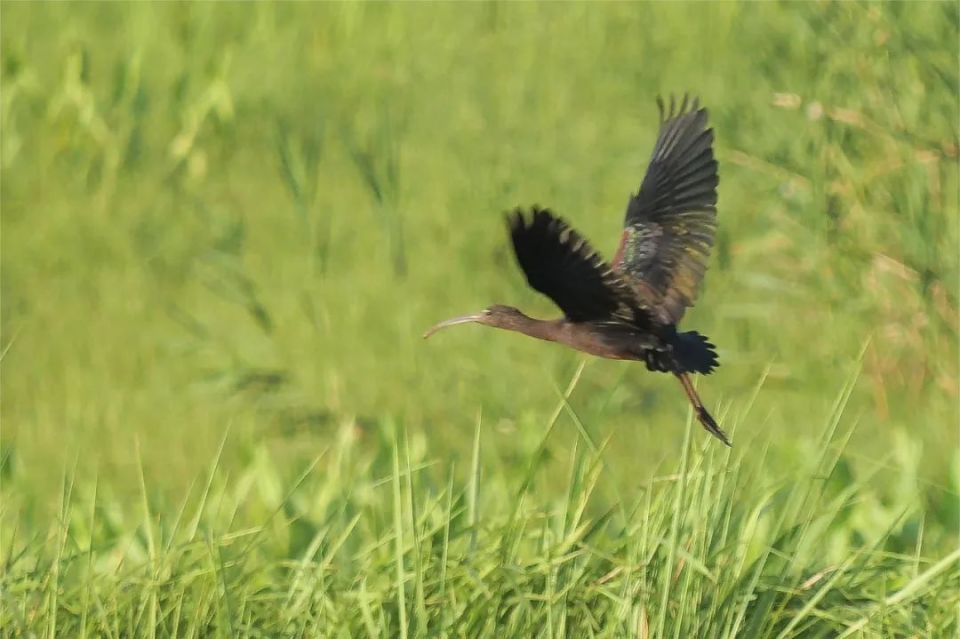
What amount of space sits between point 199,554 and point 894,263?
2.93 metres

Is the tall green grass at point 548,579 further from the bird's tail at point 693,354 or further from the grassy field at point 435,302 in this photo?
the bird's tail at point 693,354

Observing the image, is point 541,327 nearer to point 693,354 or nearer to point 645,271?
point 693,354

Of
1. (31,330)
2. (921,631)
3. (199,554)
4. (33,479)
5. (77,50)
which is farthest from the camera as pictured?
(77,50)

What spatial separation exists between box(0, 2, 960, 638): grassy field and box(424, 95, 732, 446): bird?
0.78 ft

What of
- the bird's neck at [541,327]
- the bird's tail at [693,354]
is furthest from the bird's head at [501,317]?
the bird's tail at [693,354]

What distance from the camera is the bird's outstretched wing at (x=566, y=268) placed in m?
2.83

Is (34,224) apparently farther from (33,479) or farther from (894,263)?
(894,263)

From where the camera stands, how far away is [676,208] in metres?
3.58

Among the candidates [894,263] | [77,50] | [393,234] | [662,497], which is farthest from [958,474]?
[77,50]

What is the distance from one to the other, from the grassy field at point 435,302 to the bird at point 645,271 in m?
0.24

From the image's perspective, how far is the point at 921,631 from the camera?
327cm

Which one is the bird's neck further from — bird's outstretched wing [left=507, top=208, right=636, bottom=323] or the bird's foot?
the bird's foot

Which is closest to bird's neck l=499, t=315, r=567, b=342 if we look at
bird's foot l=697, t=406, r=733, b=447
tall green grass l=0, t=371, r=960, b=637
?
tall green grass l=0, t=371, r=960, b=637

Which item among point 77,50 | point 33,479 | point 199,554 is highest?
point 77,50
